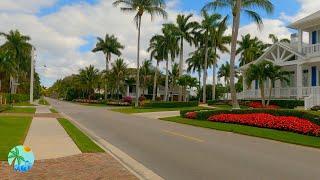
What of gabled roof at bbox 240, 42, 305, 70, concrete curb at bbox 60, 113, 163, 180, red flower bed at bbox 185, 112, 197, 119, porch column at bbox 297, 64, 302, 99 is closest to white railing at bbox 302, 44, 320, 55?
gabled roof at bbox 240, 42, 305, 70

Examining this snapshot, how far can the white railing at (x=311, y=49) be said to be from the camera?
38897 millimetres

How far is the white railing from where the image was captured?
38897mm

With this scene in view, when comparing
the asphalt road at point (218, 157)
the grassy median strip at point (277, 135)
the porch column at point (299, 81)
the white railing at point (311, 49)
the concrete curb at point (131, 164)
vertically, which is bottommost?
the concrete curb at point (131, 164)

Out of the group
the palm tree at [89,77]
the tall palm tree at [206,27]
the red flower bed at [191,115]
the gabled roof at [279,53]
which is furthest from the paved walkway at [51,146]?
the palm tree at [89,77]

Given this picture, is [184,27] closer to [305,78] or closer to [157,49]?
[157,49]

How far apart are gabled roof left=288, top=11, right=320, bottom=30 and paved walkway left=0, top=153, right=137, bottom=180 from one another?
29949 millimetres

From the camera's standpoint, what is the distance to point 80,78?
11144 centimetres

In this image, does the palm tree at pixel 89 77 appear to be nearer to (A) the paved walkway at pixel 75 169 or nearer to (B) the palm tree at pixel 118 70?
(B) the palm tree at pixel 118 70

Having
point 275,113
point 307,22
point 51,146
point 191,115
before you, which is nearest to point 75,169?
point 51,146

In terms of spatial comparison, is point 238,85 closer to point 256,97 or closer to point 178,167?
point 256,97

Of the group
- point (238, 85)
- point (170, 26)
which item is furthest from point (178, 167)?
point (238, 85)

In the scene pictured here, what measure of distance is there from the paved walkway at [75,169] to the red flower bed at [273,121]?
36.4ft

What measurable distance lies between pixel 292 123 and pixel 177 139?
6560 millimetres

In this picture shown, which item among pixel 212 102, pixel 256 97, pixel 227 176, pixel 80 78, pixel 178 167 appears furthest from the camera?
pixel 80 78
